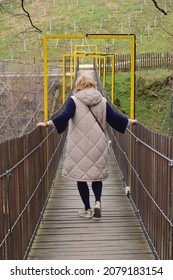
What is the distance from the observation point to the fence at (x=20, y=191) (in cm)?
392

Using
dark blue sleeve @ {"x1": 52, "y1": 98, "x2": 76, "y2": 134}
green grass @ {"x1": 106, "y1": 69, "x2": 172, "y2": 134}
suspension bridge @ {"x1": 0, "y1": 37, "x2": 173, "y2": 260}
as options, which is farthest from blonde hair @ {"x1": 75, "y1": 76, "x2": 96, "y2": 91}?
green grass @ {"x1": 106, "y1": 69, "x2": 172, "y2": 134}

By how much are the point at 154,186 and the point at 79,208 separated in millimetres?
2015

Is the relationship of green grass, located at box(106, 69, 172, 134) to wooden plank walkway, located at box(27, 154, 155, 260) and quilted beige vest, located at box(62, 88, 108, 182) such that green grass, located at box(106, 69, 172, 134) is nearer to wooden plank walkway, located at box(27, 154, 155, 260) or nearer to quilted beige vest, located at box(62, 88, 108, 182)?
wooden plank walkway, located at box(27, 154, 155, 260)

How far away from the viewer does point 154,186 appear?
4.95m

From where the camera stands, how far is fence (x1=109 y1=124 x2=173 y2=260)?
14.0 ft

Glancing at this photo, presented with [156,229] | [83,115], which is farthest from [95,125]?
[156,229]

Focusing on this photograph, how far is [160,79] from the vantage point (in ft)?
91.9

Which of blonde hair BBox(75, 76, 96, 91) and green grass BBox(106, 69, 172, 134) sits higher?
blonde hair BBox(75, 76, 96, 91)

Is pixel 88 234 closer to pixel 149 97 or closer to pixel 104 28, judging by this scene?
pixel 149 97

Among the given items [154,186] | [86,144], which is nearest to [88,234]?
[86,144]

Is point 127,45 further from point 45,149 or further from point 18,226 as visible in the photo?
point 18,226

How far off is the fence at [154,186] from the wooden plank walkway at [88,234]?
0.16 metres

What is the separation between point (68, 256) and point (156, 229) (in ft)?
2.74

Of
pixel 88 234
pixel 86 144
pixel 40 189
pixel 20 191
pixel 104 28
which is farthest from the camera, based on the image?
pixel 104 28
